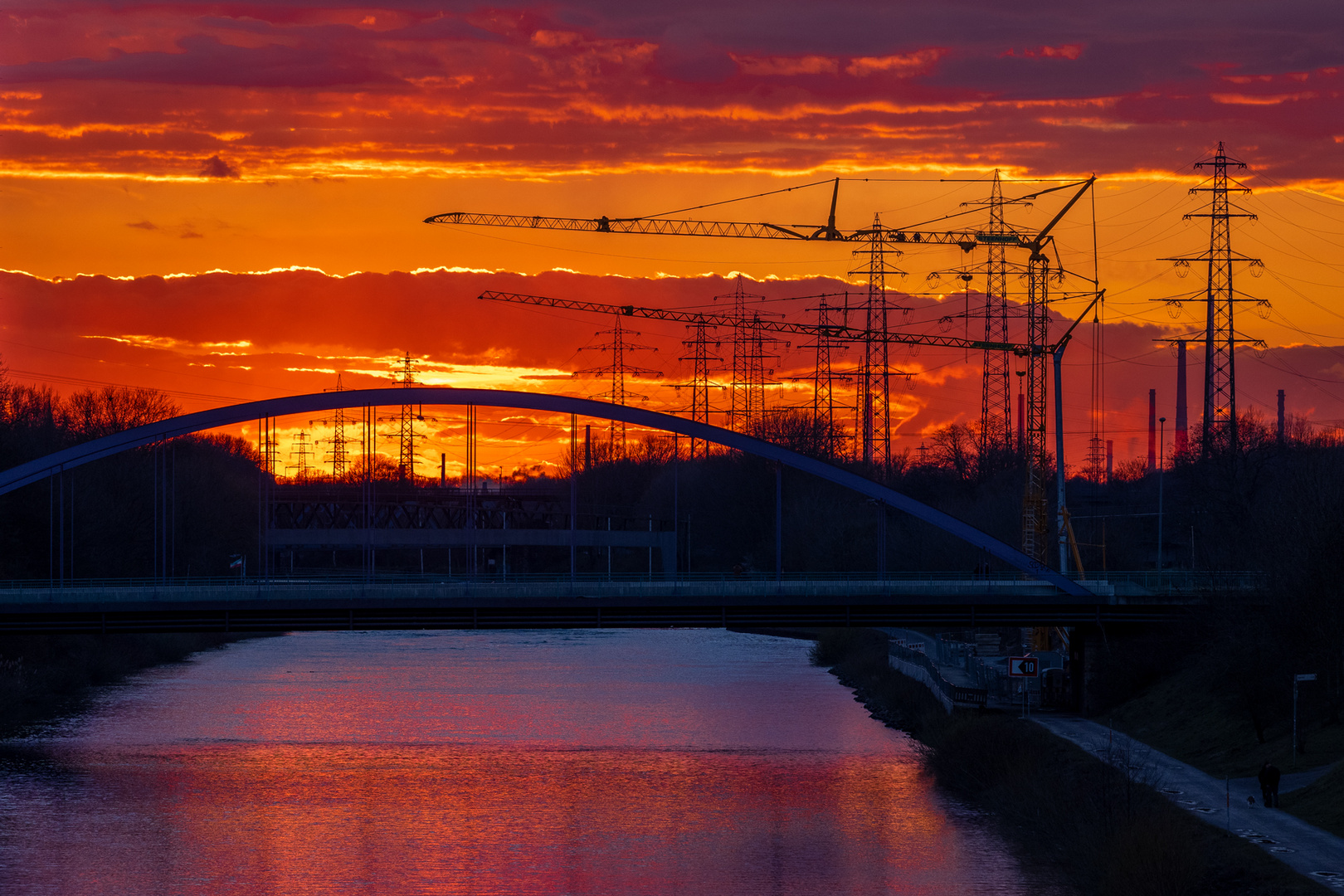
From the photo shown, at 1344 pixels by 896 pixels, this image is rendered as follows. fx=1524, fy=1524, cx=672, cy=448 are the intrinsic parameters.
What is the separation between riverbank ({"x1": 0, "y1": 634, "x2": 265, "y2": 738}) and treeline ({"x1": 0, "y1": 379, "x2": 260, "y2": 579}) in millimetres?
3688

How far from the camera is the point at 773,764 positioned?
5291 cm

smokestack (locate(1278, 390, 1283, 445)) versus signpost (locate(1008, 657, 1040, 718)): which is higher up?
smokestack (locate(1278, 390, 1283, 445))

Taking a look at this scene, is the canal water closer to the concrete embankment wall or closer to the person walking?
the concrete embankment wall

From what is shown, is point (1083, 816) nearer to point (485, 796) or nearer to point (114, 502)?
point (485, 796)

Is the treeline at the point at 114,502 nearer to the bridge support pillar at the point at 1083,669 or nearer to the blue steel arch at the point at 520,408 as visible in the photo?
the blue steel arch at the point at 520,408

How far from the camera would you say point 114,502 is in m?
88.6

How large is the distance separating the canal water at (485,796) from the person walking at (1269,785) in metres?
5.26

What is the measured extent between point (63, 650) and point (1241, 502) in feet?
192

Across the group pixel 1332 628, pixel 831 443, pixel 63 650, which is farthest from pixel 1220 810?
pixel 831 443

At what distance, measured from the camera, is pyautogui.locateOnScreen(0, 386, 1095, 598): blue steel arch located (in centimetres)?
5850

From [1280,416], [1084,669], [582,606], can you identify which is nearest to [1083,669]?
[1084,669]

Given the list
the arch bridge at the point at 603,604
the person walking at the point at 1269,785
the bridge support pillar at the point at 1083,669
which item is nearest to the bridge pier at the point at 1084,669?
the bridge support pillar at the point at 1083,669

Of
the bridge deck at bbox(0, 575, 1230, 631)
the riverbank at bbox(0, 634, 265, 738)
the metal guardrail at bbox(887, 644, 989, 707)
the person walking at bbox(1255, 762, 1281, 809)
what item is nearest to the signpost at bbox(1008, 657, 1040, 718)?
the metal guardrail at bbox(887, 644, 989, 707)

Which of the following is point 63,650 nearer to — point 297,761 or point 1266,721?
point 297,761
